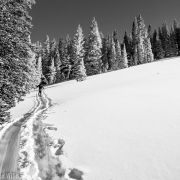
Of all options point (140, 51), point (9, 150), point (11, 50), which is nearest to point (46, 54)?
point (140, 51)

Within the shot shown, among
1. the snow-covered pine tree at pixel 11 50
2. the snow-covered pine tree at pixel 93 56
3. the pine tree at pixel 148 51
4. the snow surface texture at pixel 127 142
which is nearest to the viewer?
the snow surface texture at pixel 127 142

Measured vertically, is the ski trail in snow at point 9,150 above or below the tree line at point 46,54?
below

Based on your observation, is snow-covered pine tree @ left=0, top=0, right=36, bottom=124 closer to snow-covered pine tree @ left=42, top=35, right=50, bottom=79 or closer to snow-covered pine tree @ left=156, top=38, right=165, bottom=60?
snow-covered pine tree @ left=42, top=35, right=50, bottom=79

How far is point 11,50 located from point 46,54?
206 feet

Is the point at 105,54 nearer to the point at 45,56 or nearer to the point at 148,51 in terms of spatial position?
the point at 148,51

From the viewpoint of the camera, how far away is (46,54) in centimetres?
6944

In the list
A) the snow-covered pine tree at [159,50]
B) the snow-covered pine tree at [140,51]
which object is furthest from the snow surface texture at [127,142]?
the snow-covered pine tree at [159,50]

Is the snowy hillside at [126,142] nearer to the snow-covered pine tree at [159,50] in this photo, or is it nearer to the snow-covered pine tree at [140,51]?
the snow-covered pine tree at [140,51]

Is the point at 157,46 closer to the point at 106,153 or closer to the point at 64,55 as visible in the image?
the point at 64,55

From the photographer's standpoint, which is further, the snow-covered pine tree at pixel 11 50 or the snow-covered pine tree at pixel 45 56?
the snow-covered pine tree at pixel 45 56

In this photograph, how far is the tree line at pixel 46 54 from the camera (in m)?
9.80

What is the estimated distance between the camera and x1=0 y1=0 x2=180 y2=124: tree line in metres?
9.80

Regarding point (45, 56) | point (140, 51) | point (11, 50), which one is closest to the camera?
point (11, 50)

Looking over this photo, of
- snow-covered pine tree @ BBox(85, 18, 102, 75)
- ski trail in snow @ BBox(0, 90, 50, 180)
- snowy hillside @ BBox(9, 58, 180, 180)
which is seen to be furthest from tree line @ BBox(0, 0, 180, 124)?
snowy hillside @ BBox(9, 58, 180, 180)
